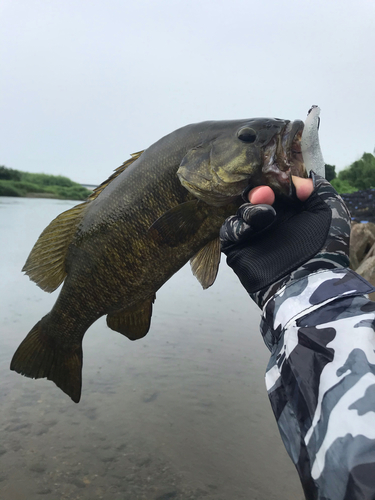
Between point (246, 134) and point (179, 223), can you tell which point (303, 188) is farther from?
point (179, 223)

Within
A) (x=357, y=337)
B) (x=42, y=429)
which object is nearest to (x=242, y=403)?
(x=42, y=429)

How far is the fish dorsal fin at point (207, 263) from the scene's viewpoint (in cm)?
220

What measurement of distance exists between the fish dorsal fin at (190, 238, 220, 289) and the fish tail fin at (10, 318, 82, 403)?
3.40 ft

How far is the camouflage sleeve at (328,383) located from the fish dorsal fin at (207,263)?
972mm

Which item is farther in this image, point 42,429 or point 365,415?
point 42,429

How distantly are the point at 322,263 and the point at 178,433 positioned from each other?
8.88 ft

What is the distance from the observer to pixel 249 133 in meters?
1.98

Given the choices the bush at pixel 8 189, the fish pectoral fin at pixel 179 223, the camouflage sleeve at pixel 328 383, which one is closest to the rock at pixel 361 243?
the fish pectoral fin at pixel 179 223

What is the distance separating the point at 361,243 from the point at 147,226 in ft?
29.4

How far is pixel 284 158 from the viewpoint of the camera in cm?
182

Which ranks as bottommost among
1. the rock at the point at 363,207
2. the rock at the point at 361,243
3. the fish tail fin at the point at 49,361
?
the rock at the point at 363,207

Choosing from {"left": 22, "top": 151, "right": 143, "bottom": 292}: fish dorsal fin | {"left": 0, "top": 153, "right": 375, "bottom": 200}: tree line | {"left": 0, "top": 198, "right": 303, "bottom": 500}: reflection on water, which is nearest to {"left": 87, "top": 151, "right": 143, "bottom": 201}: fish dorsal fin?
{"left": 22, "top": 151, "right": 143, "bottom": 292}: fish dorsal fin

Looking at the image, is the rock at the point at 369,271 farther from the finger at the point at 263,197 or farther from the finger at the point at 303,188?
the finger at the point at 263,197

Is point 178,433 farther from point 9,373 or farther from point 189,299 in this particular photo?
point 189,299
